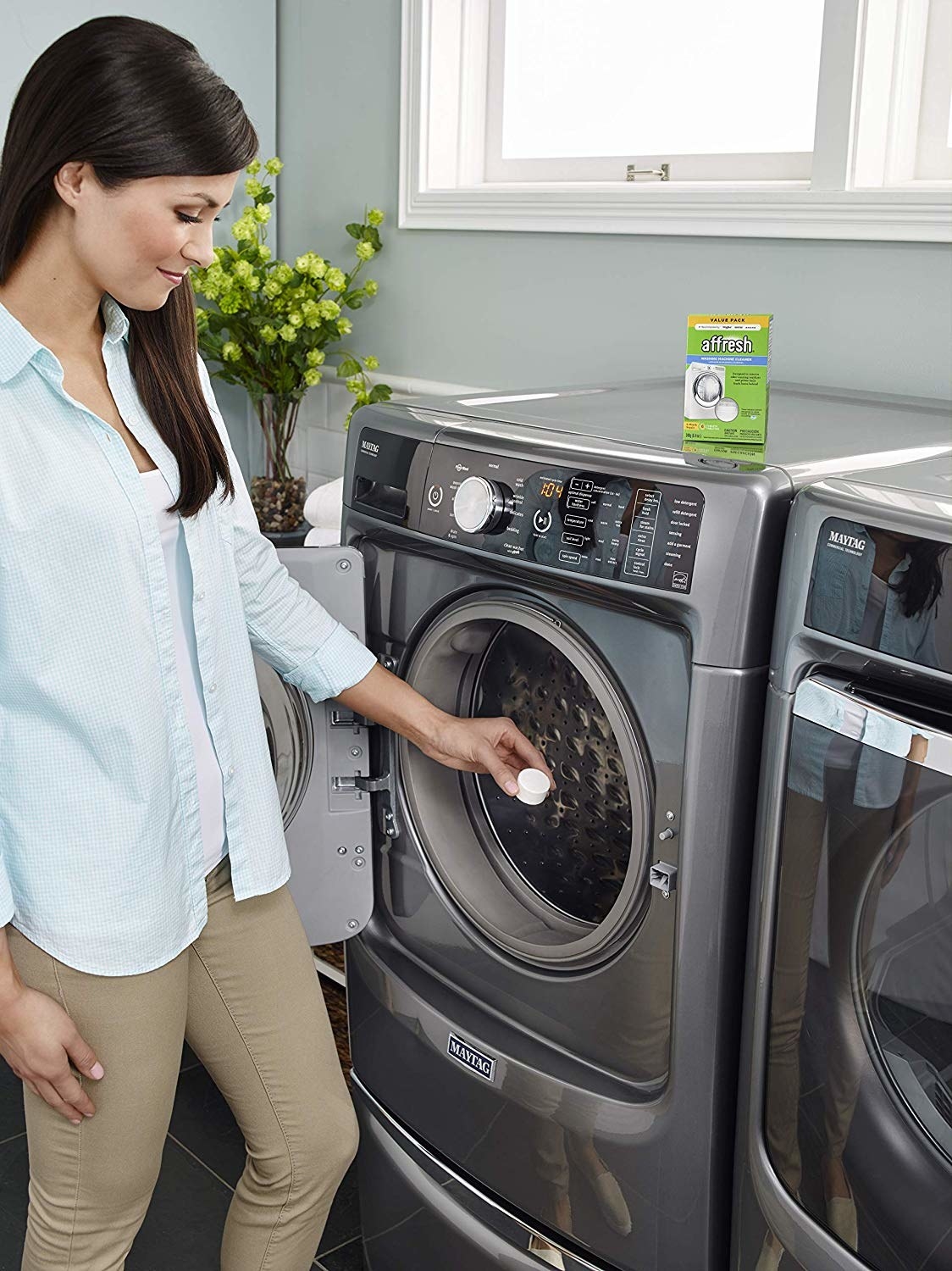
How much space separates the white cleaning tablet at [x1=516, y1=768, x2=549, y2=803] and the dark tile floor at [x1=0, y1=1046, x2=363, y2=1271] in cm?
91

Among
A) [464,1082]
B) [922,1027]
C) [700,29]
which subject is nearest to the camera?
[922,1027]

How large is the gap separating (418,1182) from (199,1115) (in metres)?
0.65

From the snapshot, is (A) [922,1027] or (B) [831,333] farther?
(B) [831,333]

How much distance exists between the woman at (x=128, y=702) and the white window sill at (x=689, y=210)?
86cm

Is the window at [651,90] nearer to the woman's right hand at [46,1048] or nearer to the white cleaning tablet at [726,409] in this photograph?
the white cleaning tablet at [726,409]

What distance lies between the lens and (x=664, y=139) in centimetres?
207

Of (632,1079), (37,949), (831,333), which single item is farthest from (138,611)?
(831,333)

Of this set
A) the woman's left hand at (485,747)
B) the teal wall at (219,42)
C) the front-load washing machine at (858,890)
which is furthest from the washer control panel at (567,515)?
the teal wall at (219,42)

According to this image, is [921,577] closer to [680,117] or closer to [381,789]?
[381,789]

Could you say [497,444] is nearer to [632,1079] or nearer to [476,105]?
[632,1079]

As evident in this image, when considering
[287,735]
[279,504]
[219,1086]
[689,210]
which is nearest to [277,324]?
[279,504]

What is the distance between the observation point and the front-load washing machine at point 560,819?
110 cm

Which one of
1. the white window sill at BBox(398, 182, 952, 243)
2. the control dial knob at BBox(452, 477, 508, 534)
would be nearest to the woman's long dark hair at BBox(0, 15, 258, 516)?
the control dial knob at BBox(452, 477, 508, 534)

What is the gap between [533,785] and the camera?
4.13 feet
